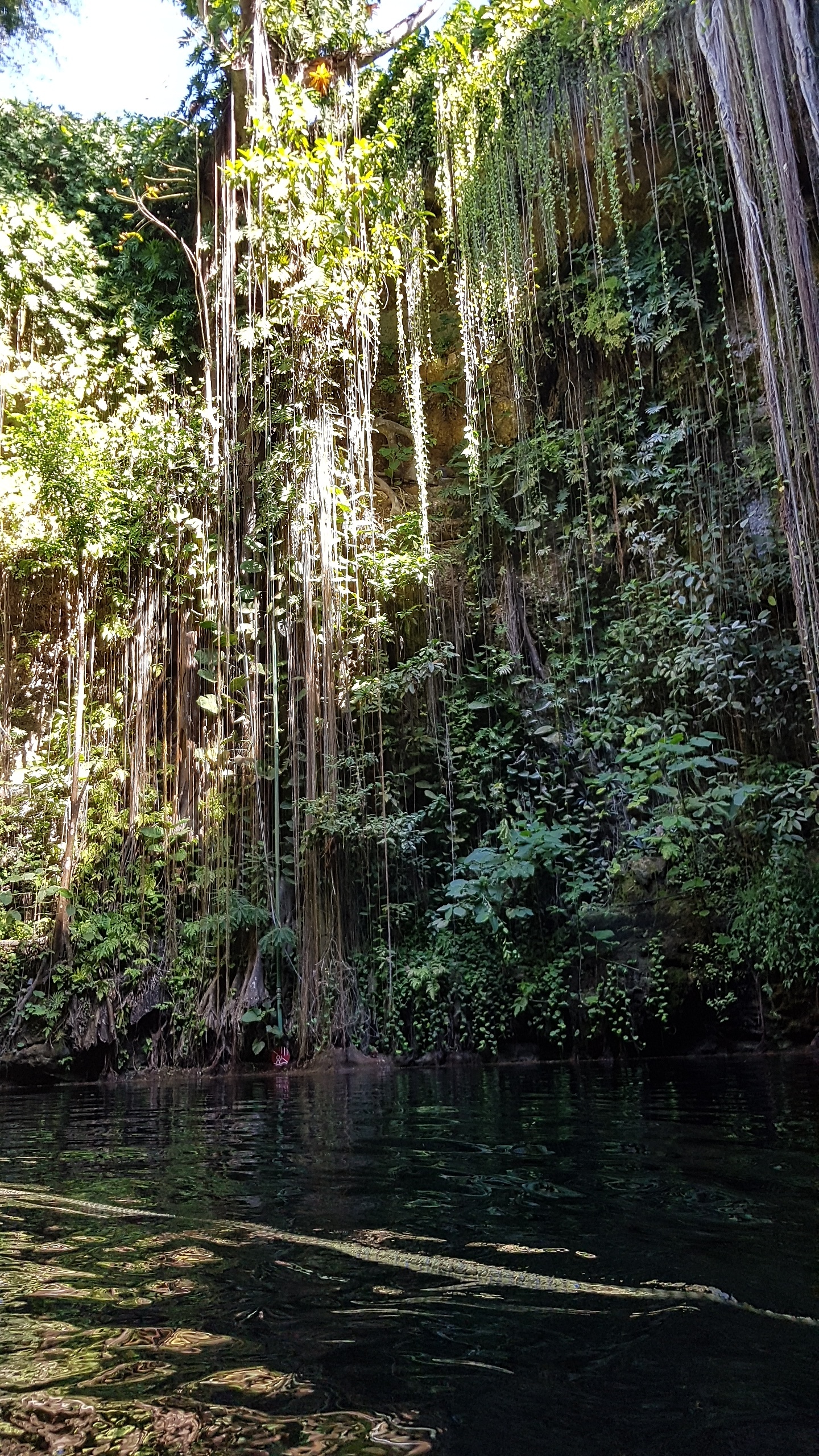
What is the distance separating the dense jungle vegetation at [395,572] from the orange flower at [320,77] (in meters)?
0.04

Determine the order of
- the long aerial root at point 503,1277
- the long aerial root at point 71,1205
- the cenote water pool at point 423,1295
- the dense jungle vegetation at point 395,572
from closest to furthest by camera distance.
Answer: the cenote water pool at point 423,1295, the long aerial root at point 503,1277, the long aerial root at point 71,1205, the dense jungle vegetation at point 395,572

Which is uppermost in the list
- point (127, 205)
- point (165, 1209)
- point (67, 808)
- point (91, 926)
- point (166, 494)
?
point (127, 205)

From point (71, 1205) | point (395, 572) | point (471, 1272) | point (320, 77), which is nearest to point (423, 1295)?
point (471, 1272)

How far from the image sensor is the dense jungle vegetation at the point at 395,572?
529 cm

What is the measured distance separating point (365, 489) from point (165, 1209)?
19.1 feet

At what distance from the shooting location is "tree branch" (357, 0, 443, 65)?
7184 millimetres

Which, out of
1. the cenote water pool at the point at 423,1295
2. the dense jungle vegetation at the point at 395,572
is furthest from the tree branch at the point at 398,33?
the cenote water pool at the point at 423,1295

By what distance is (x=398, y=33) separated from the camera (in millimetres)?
7230

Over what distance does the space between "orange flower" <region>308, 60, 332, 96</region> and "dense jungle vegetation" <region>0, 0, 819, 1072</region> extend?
41mm

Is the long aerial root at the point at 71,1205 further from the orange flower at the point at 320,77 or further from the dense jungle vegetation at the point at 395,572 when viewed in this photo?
the orange flower at the point at 320,77

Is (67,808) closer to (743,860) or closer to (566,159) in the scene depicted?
(743,860)

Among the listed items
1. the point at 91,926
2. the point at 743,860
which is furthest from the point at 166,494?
the point at 743,860

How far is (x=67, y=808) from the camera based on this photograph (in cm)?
626

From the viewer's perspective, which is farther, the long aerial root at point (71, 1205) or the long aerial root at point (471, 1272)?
the long aerial root at point (71, 1205)
